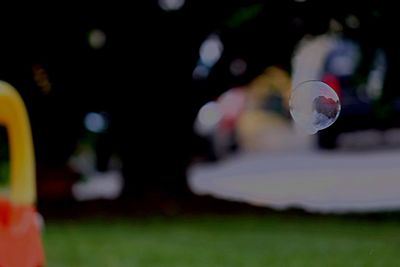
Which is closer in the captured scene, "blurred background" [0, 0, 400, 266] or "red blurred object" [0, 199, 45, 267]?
"red blurred object" [0, 199, 45, 267]

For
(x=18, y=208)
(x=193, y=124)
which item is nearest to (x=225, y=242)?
(x=18, y=208)

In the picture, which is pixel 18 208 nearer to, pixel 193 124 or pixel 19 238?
pixel 19 238

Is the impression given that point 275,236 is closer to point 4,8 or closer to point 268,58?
point 268,58

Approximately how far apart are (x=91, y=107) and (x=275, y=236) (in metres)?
2.15

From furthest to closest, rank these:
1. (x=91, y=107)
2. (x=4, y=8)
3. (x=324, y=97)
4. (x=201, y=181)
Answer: (x=201, y=181) < (x=91, y=107) < (x=4, y=8) < (x=324, y=97)

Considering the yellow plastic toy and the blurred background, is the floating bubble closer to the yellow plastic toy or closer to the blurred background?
the blurred background

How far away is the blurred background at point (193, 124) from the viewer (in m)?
4.02

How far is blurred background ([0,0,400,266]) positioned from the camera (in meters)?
4.02

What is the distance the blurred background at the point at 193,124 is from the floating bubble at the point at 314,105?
2.52 ft

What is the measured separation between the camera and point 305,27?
15.1 feet

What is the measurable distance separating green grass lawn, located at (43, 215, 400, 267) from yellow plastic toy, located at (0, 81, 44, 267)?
794mm

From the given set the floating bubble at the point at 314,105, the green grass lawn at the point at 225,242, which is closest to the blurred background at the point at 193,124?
the green grass lawn at the point at 225,242

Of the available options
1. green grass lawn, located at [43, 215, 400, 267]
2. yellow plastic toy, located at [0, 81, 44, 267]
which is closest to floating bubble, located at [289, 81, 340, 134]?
green grass lawn, located at [43, 215, 400, 267]

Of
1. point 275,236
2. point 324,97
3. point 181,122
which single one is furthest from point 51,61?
point 324,97
